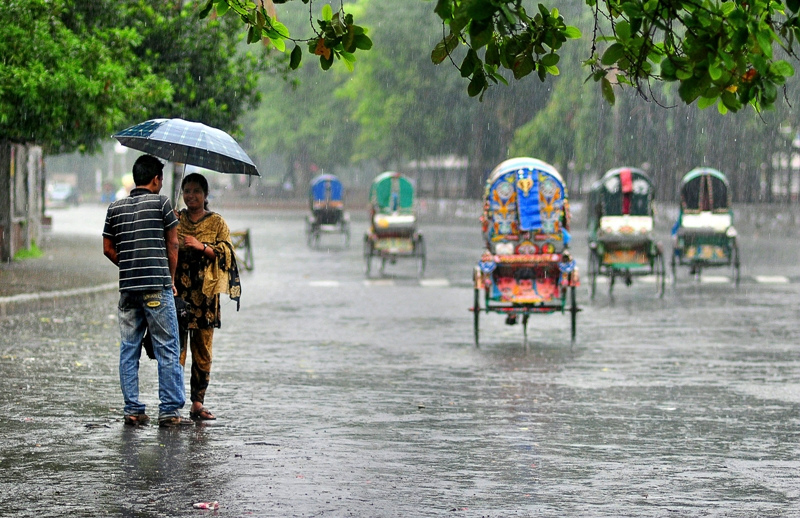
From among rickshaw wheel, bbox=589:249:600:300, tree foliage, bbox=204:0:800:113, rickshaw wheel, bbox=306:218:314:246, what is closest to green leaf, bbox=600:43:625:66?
tree foliage, bbox=204:0:800:113

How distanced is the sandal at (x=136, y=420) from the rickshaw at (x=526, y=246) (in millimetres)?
5686

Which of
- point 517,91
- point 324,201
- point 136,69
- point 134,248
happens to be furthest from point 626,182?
point 517,91

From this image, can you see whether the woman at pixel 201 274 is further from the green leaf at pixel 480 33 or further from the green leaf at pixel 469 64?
the green leaf at pixel 480 33

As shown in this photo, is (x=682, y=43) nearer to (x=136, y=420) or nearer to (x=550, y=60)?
(x=550, y=60)

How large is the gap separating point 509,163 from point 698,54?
9.76m

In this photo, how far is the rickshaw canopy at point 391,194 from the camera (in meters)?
27.9

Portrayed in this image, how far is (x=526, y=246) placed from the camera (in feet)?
48.0

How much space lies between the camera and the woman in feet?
30.7

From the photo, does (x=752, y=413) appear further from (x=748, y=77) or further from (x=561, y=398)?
(x=748, y=77)

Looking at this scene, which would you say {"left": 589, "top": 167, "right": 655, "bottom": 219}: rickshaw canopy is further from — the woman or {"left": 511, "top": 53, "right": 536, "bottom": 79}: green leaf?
{"left": 511, "top": 53, "right": 536, "bottom": 79}: green leaf

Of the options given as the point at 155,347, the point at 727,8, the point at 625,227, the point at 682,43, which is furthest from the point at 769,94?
the point at 625,227

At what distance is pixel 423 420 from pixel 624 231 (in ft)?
39.0

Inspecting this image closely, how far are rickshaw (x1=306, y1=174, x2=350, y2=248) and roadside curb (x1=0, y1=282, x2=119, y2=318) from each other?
645 inches

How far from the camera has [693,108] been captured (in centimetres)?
4944
